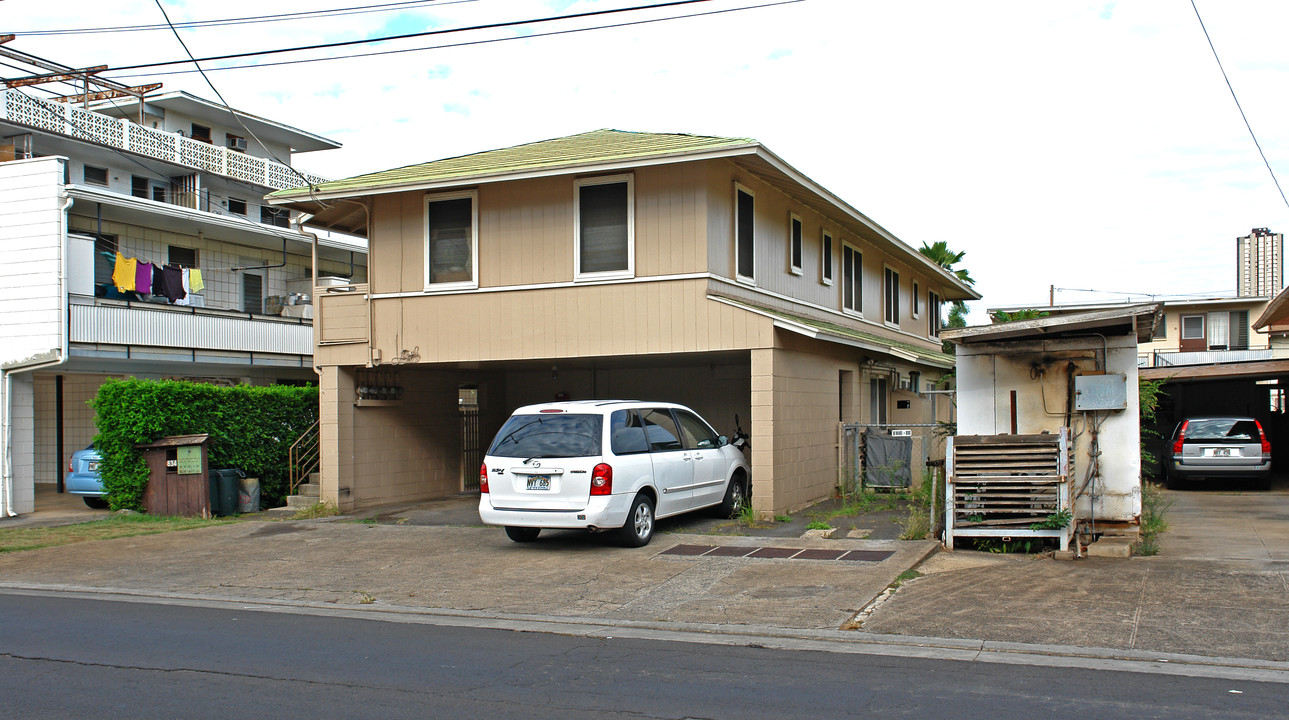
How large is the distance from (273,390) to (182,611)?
899 centimetres

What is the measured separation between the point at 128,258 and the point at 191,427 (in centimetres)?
779

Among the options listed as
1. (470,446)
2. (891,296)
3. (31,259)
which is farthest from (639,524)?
(891,296)

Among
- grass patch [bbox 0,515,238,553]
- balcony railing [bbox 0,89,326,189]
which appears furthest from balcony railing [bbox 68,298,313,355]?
balcony railing [bbox 0,89,326,189]

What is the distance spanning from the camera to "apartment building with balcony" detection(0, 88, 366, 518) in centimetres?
1767

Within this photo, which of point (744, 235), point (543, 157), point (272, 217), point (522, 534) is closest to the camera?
point (522, 534)

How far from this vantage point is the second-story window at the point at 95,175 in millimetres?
30922

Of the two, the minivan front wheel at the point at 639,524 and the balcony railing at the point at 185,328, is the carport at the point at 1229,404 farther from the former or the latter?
the balcony railing at the point at 185,328

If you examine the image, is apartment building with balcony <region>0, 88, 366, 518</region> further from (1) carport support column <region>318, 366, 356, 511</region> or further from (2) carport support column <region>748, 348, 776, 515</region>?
(2) carport support column <region>748, 348, 776, 515</region>

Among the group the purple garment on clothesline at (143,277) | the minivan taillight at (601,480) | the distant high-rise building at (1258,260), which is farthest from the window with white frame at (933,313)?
the distant high-rise building at (1258,260)

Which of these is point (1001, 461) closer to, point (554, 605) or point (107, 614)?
point (554, 605)

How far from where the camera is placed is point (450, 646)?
764 centimetres

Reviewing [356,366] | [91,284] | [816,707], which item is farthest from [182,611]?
[91,284]

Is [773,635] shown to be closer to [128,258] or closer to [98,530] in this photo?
[98,530]

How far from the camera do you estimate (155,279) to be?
22.5 m
